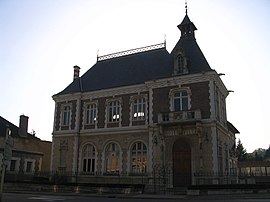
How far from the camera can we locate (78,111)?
103 ft

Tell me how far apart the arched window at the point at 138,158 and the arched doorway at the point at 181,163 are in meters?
3.30

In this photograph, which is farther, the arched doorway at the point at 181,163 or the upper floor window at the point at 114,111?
the upper floor window at the point at 114,111

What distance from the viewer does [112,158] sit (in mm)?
28422

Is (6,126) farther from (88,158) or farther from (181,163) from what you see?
(181,163)

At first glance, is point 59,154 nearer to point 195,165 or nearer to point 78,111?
point 78,111

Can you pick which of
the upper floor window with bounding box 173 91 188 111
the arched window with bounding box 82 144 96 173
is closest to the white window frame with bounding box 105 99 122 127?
the arched window with bounding box 82 144 96 173

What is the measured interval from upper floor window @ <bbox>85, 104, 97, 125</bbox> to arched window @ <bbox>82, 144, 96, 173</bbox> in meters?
2.42

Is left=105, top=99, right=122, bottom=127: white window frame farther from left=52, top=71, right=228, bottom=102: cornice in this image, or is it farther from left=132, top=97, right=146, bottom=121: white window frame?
left=132, top=97, right=146, bottom=121: white window frame

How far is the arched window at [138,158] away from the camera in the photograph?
26.6 metres

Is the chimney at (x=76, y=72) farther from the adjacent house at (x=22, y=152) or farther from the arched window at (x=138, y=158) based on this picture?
the arched window at (x=138, y=158)

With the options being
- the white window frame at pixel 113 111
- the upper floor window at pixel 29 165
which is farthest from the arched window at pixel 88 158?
the upper floor window at pixel 29 165

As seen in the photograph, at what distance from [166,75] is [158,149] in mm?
6826

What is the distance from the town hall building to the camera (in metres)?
23.9

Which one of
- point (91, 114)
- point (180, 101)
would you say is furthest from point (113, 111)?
point (180, 101)
